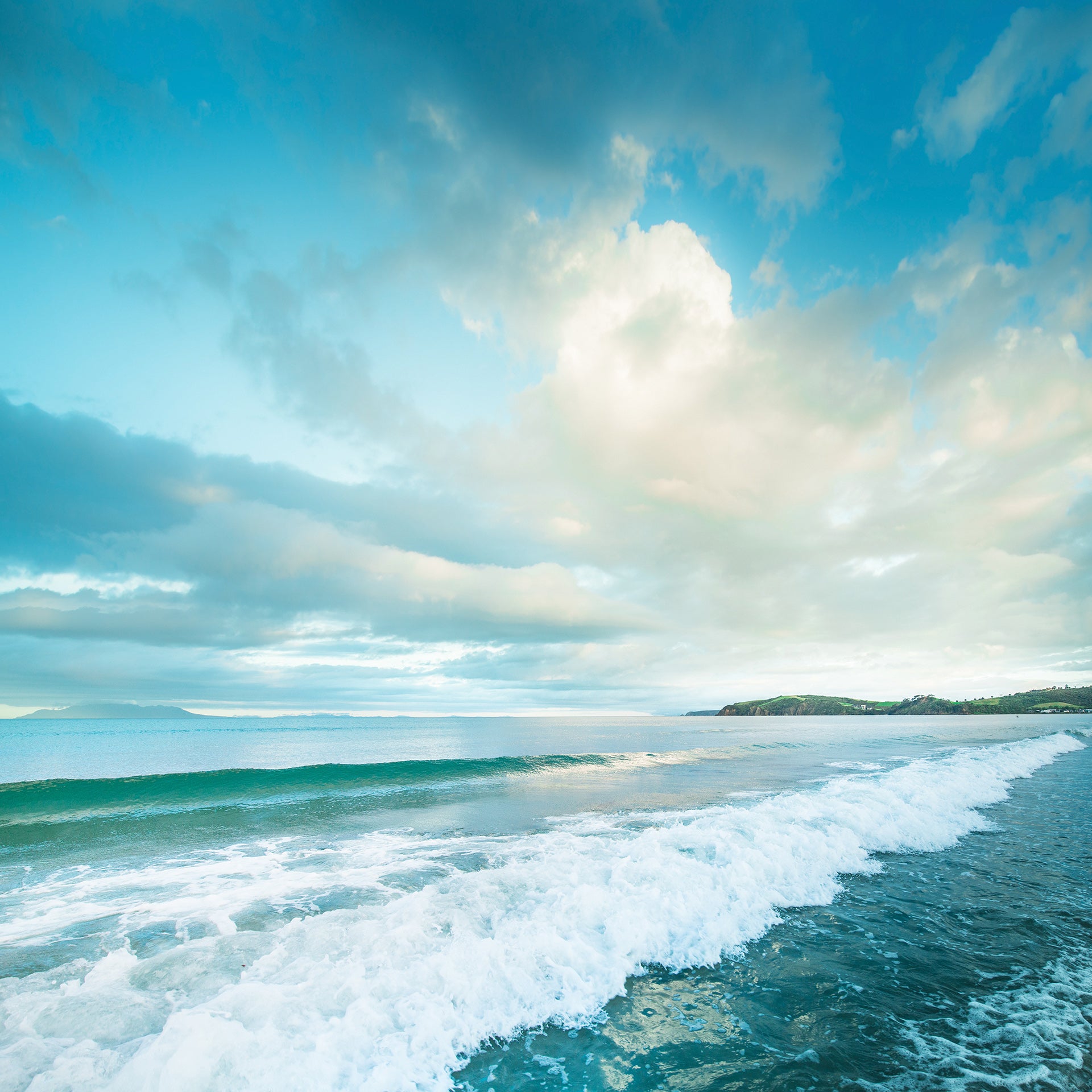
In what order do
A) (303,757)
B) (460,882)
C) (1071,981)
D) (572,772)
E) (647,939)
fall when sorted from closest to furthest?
(1071,981)
(647,939)
(460,882)
(572,772)
(303,757)

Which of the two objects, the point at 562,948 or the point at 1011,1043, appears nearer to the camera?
the point at 1011,1043

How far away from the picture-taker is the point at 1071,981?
23.7 ft

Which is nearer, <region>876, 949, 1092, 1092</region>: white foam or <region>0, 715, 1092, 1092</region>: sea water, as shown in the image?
<region>876, 949, 1092, 1092</region>: white foam

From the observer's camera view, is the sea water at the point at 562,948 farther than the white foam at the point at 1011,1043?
Yes

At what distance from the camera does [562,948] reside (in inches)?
306

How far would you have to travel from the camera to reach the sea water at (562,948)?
18.1 feet

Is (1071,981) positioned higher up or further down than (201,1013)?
further down

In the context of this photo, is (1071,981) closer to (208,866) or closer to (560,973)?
(560,973)

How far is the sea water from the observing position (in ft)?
18.1

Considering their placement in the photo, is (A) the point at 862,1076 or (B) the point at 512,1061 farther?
(B) the point at 512,1061

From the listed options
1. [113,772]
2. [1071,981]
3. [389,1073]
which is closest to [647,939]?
[389,1073]

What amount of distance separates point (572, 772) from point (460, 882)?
24.5 m

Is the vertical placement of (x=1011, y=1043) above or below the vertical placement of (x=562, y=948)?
below

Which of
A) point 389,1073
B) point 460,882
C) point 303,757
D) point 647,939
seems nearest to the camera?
point 389,1073
